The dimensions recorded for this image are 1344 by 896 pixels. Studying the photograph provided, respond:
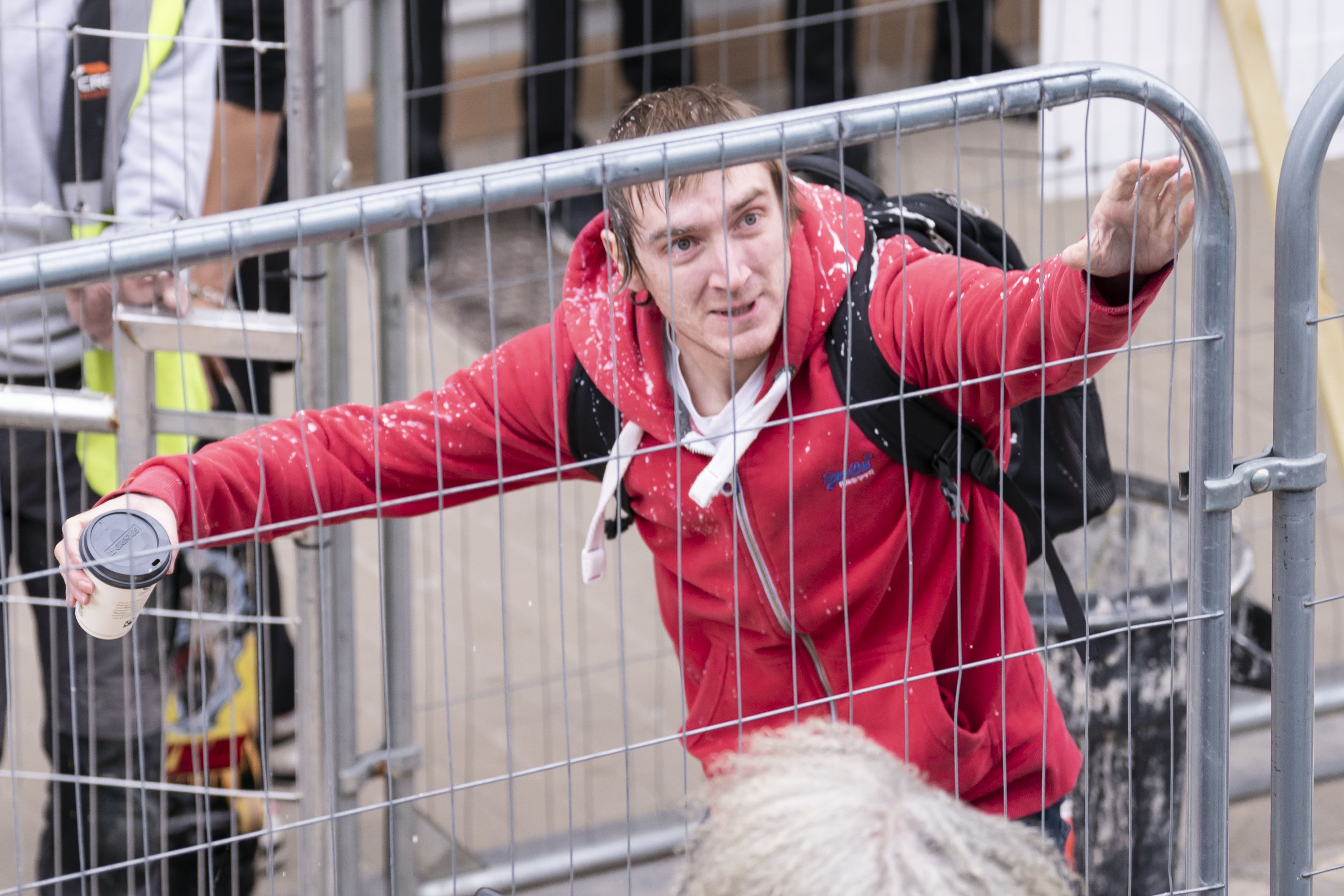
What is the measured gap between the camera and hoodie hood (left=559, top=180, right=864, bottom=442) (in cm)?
195

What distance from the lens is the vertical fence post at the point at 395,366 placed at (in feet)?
9.71

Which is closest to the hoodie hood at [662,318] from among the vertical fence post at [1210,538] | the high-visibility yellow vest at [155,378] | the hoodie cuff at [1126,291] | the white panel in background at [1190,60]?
the hoodie cuff at [1126,291]

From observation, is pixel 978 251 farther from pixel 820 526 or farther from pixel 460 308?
pixel 460 308

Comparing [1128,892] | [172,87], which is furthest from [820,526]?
[172,87]

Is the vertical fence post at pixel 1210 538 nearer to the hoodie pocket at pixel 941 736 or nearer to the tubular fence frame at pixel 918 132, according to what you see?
the tubular fence frame at pixel 918 132

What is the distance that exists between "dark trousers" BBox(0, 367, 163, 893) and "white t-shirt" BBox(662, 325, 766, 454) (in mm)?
1289

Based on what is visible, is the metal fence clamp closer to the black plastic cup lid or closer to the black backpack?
the black backpack

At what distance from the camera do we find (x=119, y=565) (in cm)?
172

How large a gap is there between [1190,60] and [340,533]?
2.01m

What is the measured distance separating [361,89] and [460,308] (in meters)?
1.74

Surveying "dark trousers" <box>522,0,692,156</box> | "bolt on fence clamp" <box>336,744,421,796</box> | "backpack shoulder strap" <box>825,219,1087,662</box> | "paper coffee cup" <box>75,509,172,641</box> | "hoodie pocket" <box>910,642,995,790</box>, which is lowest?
"bolt on fence clamp" <box>336,744,421,796</box>

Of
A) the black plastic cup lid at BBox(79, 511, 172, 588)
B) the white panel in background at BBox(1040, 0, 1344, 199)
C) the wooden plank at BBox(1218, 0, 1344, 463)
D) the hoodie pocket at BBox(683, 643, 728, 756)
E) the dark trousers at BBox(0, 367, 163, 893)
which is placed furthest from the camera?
the white panel in background at BBox(1040, 0, 1344, 199)

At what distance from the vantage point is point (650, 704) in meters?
4.13

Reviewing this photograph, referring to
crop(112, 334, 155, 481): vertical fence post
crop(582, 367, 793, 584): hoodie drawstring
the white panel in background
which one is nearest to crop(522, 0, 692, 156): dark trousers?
the white panel in background
